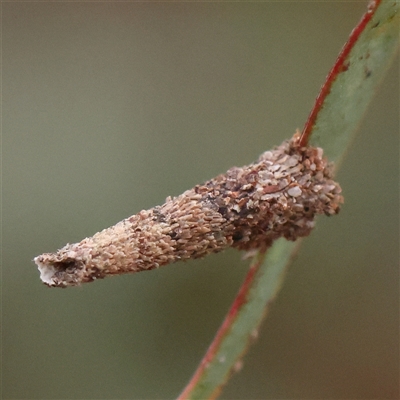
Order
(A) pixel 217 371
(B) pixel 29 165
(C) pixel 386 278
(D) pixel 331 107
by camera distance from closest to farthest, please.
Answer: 1. (D) pixel 331 107
2. (A) pixel 217 371
3. (C) pixel 386 278
4. (B) pixel 29 165

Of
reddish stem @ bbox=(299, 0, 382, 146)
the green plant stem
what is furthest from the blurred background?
reddish stem @ bbox=(299, 0, 382, 146)

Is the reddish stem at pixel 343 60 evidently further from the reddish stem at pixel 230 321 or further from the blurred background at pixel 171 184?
the blurred background at pixel 171 184

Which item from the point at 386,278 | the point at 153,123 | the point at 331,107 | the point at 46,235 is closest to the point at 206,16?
the point at 153,123

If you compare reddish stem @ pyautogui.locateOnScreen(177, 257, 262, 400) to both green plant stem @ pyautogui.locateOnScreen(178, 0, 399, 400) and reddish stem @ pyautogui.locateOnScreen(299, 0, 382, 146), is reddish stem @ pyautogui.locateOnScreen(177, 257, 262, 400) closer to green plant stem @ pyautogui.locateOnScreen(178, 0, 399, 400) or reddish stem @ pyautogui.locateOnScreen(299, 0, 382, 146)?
green plant stem @ pyautogui.locateOnScreen(178, 0, 399, 400)

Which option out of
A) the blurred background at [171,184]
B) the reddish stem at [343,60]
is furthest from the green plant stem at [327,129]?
the blurred background at [171,184]

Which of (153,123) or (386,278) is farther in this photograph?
(153,123)

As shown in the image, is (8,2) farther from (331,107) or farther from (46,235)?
(331,107)
